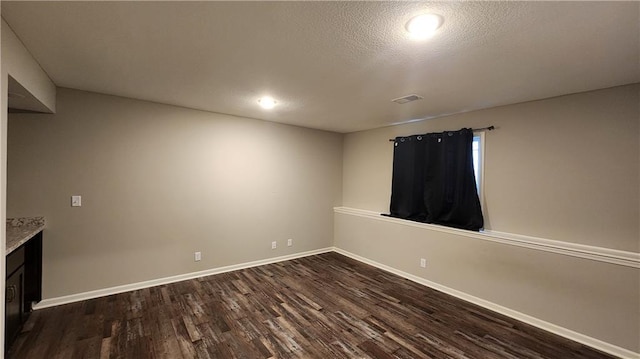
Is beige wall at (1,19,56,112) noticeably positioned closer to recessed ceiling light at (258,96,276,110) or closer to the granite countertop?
the granite countertop

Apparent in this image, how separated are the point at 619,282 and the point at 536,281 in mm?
597

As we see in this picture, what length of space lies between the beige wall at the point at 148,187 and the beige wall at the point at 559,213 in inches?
101

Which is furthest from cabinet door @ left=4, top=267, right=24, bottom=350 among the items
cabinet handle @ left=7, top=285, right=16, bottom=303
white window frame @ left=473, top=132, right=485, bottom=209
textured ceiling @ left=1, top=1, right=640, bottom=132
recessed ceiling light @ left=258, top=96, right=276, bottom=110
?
white window frame @ left=473, top=132, right=485, bottom=209

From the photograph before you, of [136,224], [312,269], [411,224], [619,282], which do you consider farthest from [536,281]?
[136,224]

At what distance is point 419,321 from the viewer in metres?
2.79

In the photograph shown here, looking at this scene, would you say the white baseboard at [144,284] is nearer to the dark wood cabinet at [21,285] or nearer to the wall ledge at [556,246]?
the dark wood cabinet at [21,285]

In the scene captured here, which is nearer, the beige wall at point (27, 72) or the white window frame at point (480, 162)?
the beige wall at point (27, 72)

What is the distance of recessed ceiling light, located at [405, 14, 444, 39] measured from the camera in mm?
1498

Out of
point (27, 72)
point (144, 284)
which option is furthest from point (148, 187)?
point (27, 72)

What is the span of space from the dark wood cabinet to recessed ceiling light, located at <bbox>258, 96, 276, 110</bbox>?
8.38 feet

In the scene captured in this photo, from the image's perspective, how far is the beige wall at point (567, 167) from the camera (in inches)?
95.1

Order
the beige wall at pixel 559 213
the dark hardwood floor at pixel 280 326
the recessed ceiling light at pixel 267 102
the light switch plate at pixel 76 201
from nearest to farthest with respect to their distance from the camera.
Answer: the dark hardwood floor at pixel 280 326 → the beige wall at pixel 559 213 → the light switch plate at pixel 76 201 → the recessed ceiling light at pixel 267 102

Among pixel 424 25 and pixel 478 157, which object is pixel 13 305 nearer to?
pixel 424 25

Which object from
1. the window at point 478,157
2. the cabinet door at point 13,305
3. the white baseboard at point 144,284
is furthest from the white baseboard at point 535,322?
the cabinet door at point 13,305
